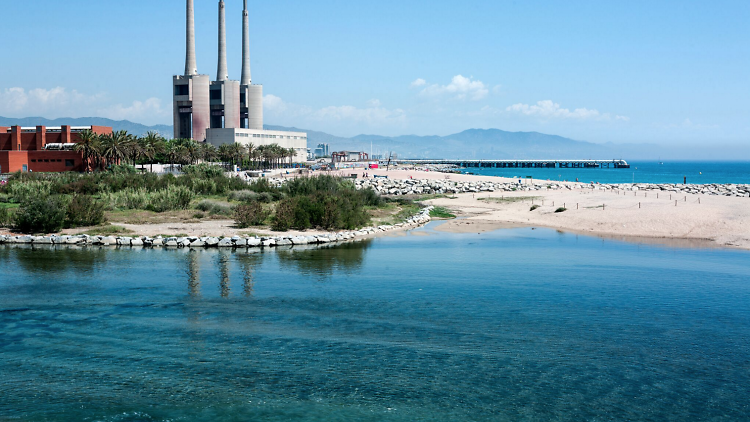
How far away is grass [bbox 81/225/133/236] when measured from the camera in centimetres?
3052

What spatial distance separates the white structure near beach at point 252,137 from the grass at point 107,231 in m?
92.7

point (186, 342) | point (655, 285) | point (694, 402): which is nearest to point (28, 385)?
point (186, 342)

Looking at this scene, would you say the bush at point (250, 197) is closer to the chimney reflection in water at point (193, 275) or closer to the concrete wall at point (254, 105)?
the chimney reflection in water at point (193, 275)

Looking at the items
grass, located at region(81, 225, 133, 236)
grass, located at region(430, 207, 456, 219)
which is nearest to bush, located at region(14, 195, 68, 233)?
grass, located at region(81, 225, 133, 236)

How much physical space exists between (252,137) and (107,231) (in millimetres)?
105352

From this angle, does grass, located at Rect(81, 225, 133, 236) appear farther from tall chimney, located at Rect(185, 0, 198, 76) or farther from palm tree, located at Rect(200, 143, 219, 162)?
tall chimney, located at Rect(185, 0, 198, 76)

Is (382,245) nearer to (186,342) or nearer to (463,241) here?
(463,241)

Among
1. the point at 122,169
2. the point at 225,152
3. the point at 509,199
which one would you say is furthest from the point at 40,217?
the point at 225,152

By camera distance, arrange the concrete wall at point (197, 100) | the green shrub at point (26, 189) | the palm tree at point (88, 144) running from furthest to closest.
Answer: the concrete wall at point (197, 100) → the palm tree at point (88, 144) → the green shrub at point (26, 189)

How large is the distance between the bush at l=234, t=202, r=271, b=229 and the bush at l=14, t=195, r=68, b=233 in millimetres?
8705

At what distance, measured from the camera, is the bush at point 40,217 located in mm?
30750

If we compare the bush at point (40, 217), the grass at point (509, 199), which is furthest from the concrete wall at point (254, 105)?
the bush at point (40, 217)

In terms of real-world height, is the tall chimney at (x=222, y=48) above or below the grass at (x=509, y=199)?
above

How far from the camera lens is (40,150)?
72.4 meters
